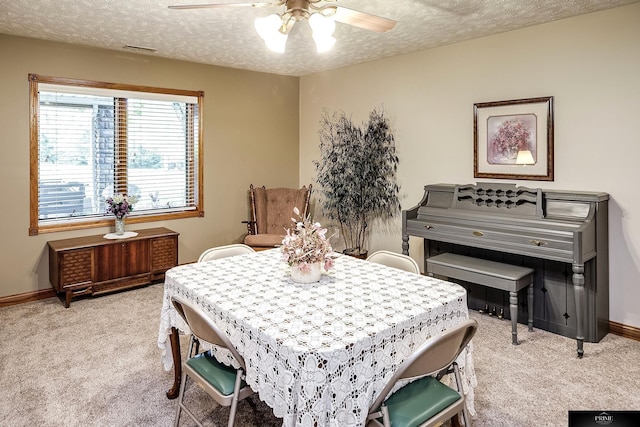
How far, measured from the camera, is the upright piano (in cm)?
312

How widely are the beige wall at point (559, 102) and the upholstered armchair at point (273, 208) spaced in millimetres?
1317

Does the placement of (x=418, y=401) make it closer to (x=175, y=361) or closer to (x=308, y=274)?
(x=308, y=274)

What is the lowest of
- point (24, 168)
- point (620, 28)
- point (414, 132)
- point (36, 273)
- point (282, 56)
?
point (36, 273)

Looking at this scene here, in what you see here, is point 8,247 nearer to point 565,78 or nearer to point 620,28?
point 565,78

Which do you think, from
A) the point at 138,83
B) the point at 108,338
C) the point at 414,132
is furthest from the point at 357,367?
the point at 138,83

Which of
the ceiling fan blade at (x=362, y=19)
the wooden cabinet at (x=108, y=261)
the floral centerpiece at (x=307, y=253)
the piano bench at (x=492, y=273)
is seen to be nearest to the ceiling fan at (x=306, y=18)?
the ceiling fan blade at (x=362, y=19)

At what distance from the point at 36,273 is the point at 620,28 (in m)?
5.60

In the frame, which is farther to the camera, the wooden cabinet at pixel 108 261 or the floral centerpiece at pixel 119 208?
the floral centerpiece at pixel 119 208

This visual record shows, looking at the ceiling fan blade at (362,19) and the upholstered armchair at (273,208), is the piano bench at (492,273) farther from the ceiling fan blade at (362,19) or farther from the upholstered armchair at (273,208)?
the upholstered armchair at (273,208)

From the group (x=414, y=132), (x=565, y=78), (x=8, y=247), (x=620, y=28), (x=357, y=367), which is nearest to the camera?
(x=357, y=367)

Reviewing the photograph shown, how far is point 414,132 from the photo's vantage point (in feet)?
15.5

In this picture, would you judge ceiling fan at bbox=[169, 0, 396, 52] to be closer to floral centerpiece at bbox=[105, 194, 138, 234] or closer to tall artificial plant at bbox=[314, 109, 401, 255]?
tall artificial plant at bbox=[314, 109, 401, 255]

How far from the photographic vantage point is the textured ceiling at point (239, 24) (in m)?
3.18

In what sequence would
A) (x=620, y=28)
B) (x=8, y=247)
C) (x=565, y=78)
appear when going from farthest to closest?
(x=8, y=247)
(x=565, y=78)
(x=620, y=28)
